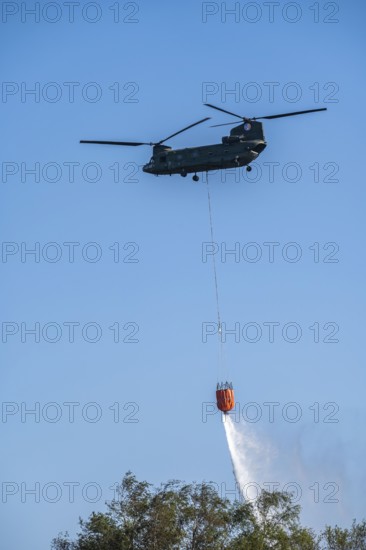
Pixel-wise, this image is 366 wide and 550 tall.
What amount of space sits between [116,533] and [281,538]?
1086 cm

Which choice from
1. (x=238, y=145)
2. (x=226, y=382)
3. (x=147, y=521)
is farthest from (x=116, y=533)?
(x=238, y=145)

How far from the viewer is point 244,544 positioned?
192000 mm

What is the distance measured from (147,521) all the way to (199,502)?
3621mm

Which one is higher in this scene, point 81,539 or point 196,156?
point 196,156

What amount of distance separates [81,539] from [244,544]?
35.4 feet

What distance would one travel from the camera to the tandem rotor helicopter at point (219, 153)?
185 m

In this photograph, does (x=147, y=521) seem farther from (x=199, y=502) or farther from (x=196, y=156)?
(x=196, y=156)

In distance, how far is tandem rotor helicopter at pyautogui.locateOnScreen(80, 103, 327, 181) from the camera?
607ft

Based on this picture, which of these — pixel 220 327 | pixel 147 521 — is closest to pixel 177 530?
pixel 147 521

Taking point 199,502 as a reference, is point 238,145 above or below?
above

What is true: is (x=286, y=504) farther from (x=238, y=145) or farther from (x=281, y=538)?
(x=238, y=145)

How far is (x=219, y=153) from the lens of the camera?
186 meters

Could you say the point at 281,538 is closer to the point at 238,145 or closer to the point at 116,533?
the point at 116,533

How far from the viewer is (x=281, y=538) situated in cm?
19338
